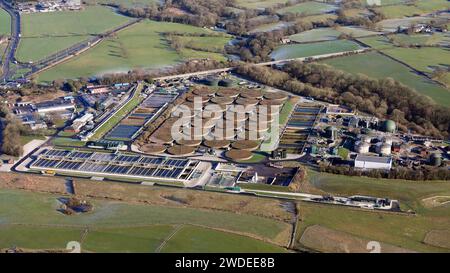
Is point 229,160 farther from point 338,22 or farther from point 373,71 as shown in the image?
point 338,22

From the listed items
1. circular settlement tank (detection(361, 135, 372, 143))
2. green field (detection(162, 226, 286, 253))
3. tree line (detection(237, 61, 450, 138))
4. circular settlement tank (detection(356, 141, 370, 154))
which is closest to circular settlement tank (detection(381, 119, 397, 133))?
tree line (detection(237, 61, 450, 138))

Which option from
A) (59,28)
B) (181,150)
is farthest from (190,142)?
(59,28)

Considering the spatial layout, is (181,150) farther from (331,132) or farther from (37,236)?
(37,236)

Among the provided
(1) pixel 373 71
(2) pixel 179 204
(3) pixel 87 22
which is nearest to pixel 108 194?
(2) pixel 179 204

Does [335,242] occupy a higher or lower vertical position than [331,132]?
lower

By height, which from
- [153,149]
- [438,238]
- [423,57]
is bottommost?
[438,238]

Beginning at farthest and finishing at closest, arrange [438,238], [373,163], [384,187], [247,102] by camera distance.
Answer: [247,102] < [373,163] < [384,187] < [438,238]

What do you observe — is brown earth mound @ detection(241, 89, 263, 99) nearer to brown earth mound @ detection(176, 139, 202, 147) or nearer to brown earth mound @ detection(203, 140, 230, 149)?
brown earth mound @ detection(203, 140, 230, 149)
